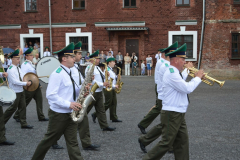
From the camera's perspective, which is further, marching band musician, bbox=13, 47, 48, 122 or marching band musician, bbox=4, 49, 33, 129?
marching band musician, bbox=13, 47, 48, 122

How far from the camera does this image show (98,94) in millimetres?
8117

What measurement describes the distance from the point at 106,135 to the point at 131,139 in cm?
74

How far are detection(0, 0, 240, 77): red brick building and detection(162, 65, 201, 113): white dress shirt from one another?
1957cm

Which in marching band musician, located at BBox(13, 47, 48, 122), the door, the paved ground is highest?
the door

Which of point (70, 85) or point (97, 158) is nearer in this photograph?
point (70, 85)

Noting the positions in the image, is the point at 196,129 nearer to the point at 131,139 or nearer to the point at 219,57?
the point at 131,139

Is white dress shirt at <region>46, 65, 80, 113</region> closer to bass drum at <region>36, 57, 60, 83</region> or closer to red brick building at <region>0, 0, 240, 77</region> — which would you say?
bass drum at <region>36, 57, 60, 83</region>

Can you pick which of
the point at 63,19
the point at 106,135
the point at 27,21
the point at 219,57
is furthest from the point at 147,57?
the point at 106,135

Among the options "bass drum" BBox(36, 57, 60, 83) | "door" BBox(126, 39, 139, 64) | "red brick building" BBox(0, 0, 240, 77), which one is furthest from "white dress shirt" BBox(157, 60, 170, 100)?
"door" BBox(126, 39, 139, 64)

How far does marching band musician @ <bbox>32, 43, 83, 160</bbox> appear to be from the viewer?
191 inches

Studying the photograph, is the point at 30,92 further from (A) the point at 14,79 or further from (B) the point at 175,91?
(B) the point at 175,91

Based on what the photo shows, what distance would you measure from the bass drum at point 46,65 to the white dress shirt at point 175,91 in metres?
4.56

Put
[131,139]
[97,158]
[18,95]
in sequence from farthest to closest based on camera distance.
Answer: [18,95] < [131,139] < [97,158]

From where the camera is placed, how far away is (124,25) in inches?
974
